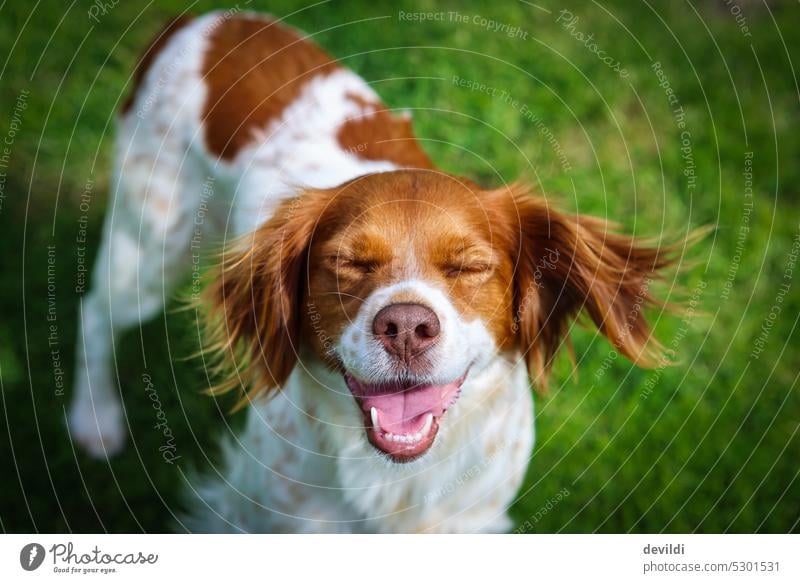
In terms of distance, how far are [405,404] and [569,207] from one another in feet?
7.15

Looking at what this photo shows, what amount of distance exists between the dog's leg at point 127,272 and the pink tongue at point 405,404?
4.89 feet

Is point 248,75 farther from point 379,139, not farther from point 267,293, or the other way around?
point 267,293

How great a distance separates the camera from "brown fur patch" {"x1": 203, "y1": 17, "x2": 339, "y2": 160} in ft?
12.0

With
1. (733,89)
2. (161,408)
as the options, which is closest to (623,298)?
(161,408)

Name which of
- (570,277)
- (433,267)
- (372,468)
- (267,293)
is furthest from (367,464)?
(570,277)

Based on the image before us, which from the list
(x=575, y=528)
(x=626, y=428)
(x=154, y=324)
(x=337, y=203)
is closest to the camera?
(x=337, y=203)

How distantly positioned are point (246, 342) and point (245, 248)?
1.14ft

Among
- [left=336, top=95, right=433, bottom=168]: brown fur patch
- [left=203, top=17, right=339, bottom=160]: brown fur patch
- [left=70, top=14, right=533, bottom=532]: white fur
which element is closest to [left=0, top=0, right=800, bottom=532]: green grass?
[left=70, top=14, right=533, bottom=532]: white fur

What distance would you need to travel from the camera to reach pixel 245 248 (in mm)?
3188

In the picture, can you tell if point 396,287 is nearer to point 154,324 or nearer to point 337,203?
point 337,203

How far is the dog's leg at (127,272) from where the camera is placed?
3900 millimetres

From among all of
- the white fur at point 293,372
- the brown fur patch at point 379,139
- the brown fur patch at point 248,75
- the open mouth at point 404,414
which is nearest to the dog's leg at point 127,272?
the white fur at point 293,372

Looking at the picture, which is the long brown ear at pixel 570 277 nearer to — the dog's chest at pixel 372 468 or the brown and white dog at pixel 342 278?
the brown and white dog at pixel 342 278

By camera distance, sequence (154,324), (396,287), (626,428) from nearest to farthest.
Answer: (396,287)
(626,428)
(154,324)
